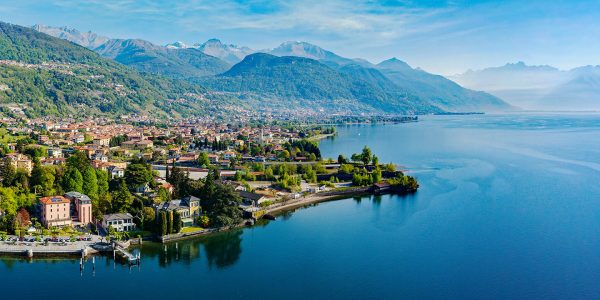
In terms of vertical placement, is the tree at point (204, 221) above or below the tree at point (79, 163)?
below

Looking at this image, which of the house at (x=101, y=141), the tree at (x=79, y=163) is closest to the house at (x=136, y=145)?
the house at (x=101, y=141)

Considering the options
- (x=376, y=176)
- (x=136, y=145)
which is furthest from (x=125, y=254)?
(x=136, y=145)

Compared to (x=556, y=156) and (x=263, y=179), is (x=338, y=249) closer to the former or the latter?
(x=263, y=179)

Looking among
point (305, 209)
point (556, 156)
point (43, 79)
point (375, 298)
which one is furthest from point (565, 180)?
point (43, 79)

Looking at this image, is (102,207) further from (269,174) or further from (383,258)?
(269,174)

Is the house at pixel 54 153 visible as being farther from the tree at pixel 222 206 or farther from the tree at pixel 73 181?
the tree at pixel 222 206

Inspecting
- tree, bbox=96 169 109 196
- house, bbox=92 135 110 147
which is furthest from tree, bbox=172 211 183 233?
house, bbox=92 135 110 147

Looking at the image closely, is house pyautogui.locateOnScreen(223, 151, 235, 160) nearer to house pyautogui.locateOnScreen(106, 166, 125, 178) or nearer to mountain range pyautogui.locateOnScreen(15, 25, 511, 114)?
house pyautogui.locateOnScreen(106, 166, 125, 178)
